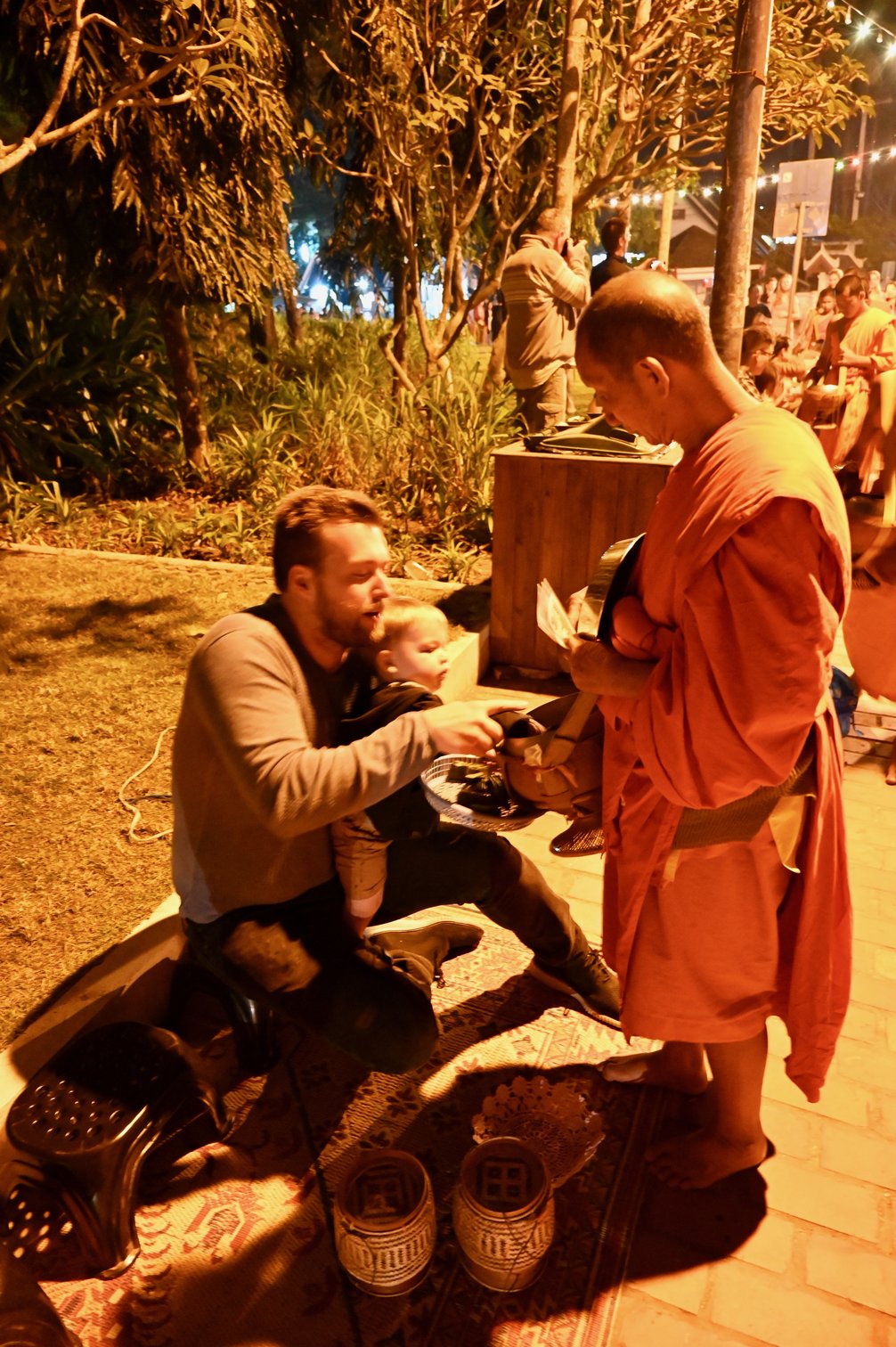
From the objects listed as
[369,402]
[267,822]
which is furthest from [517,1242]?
[369,402]

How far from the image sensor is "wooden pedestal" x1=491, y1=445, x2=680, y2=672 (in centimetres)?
503

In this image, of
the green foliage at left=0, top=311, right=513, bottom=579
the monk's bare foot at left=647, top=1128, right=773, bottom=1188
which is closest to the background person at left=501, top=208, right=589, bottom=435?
the green foliage at left=0, top=311, right=513, bottom=579

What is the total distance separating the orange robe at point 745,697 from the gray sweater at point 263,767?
0.49 m

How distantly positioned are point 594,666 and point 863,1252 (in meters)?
1.48

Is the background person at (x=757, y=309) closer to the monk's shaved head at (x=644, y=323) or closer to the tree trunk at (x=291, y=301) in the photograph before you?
the tree trunk at (x=291, y=301)

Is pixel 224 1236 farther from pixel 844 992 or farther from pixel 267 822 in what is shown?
pixel 844 992

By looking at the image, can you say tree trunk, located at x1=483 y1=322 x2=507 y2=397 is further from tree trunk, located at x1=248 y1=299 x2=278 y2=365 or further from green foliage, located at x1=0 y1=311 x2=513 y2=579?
tree trunk, located at x1=248 y1=299 x2=278 y2=365

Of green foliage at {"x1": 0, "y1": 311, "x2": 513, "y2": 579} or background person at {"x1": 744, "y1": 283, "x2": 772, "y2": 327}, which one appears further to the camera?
background person at {"x1": 744, "y1": 283, "x2": 772, "y2": 327}

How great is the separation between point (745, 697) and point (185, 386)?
24.9 feet

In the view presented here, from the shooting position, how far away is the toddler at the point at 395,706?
88.6 inches

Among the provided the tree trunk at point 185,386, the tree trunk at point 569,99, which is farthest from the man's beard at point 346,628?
the tree trunk at point 569,99

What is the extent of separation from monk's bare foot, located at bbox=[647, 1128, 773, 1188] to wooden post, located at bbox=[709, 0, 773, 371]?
4.62 metres

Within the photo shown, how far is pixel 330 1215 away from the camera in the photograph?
228 cm

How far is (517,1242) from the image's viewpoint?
2.05 metres
